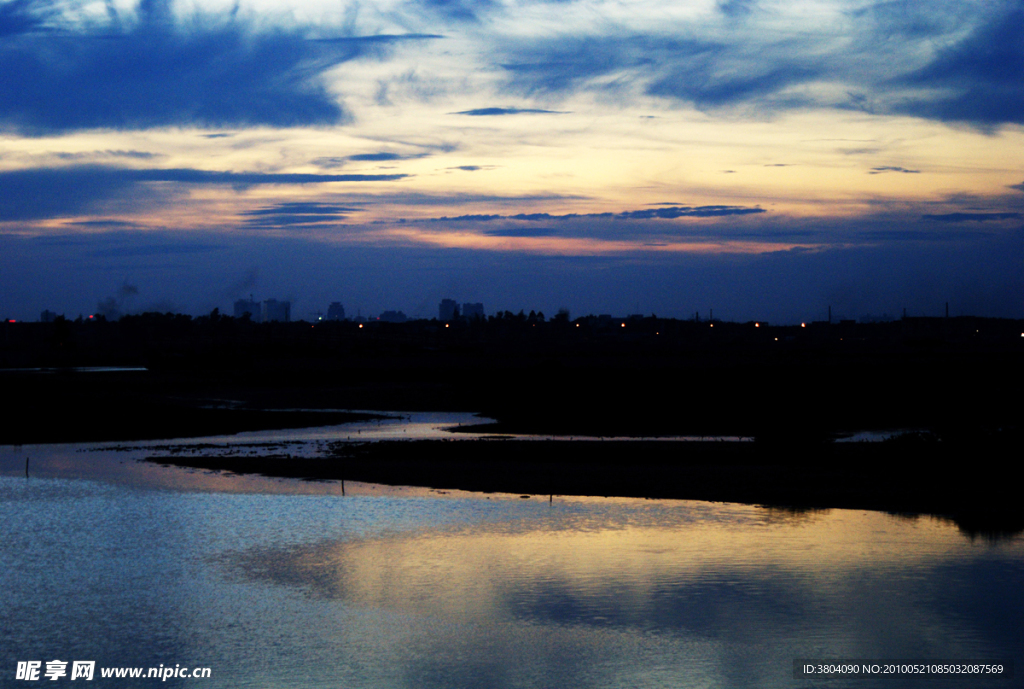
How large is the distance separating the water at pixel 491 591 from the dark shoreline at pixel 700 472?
191cm

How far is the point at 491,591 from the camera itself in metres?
17.7

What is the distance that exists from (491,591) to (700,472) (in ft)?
50.1

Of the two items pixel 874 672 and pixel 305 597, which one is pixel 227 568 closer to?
pixel 305 597

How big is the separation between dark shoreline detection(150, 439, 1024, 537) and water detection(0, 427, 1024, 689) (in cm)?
191

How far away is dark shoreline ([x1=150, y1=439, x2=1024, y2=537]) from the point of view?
26.4 metres

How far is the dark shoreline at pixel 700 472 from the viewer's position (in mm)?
26375

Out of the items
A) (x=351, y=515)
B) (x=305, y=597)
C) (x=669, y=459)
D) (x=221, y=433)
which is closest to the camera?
(x=305, y=597)

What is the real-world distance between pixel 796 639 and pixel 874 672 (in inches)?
59.5

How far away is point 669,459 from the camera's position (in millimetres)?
35062

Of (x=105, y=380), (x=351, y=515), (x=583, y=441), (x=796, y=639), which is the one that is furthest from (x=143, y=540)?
(x=105, y=380)

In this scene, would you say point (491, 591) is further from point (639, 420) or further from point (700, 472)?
point (639, 420)

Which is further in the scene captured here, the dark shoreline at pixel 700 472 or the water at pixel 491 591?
the dark shoreline at pixel 700 472

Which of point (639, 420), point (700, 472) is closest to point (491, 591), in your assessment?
point (700, 472)

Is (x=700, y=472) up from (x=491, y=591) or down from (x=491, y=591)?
down
